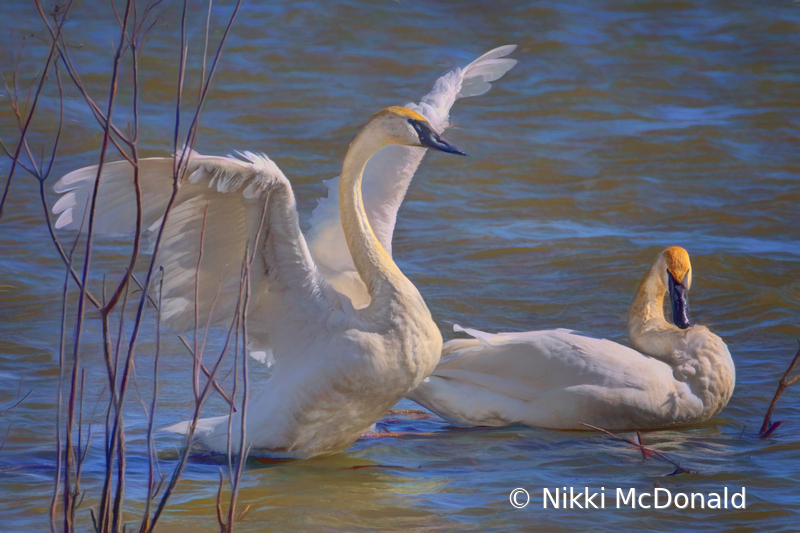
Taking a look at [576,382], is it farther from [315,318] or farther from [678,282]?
[315,318]

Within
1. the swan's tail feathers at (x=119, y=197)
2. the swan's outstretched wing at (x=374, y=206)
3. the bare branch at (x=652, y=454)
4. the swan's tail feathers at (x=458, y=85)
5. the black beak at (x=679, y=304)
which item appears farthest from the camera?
the black beak at (x=679, y=304)

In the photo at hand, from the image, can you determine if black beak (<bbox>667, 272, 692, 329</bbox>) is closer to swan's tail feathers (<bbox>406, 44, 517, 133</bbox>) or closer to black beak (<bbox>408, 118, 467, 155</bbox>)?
swan's tail feathers (<bbox>406, 44, 517, 133</bbox>)

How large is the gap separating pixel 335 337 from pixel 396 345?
1.02 ft

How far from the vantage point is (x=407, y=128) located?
4730mm

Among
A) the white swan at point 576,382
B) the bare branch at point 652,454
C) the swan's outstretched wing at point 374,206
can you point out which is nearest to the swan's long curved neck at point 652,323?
the white swan at point 576,382

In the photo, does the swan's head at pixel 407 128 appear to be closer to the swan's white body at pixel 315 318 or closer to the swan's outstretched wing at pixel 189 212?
the swan's white body at pixel 315 318

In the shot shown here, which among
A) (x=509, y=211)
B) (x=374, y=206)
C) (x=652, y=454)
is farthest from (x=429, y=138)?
(x=509, y=211)

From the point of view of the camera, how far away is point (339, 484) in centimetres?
462

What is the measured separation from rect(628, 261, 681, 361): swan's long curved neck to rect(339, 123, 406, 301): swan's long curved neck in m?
2.10

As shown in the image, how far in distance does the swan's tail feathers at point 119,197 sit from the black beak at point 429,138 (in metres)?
1.19

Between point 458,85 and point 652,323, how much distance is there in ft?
6.26

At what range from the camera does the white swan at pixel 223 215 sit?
163 inches

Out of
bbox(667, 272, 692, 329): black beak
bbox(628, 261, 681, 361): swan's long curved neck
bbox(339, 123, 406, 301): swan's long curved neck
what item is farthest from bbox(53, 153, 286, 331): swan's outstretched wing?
bbox(667, 272, 692, 329): black beak

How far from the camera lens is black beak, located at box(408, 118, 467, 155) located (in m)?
4.69
